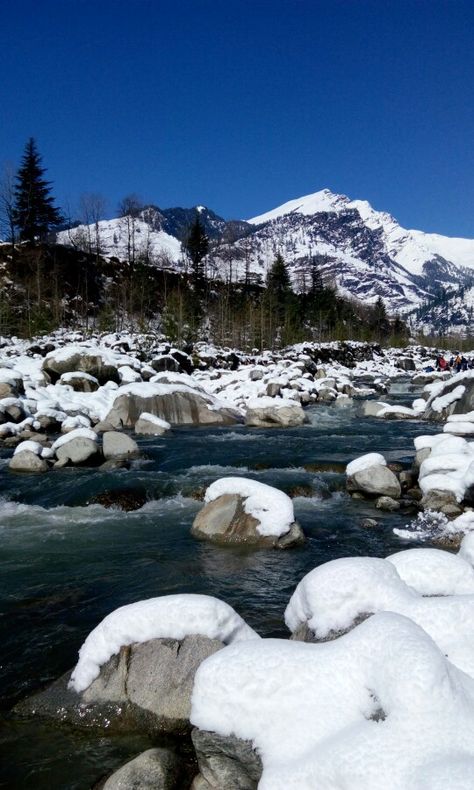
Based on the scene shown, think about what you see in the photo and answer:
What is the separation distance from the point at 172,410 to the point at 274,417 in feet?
13.3

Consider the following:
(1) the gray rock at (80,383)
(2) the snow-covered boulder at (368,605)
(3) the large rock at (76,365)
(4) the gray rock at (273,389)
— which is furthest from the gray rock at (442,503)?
(3) the large rock at (76,365)

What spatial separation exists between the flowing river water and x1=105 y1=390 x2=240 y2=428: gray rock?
208 inches

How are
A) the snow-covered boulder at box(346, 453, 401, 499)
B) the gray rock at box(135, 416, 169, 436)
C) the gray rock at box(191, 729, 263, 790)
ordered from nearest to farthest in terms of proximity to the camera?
1. the gray rock at box(191, 729, 263, 790)
2. the snow-covered boulder at box(346, 453, 401, 499)
3. the gray rock at box(135, 416, 169, 436)

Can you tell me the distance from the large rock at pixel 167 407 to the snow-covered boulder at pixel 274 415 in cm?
96

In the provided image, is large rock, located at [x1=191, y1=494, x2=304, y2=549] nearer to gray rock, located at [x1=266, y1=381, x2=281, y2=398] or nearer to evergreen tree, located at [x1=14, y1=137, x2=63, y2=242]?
gray rock, located at [x1=266, y1=381, x2=281, y2=398]

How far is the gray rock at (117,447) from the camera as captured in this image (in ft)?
45.7

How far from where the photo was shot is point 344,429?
19.0 metres

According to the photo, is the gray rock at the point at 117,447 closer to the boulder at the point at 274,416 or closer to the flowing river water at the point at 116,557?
the flowing river water at the point at 116,557

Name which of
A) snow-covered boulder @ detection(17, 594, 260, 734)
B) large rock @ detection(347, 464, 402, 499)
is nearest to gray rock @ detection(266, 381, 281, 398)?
large rock @ detection(347, 464, 402, 499)

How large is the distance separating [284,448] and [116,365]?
1397 cm

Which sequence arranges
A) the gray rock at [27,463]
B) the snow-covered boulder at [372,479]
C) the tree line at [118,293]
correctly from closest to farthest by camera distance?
the snow-covered boulder at [372,479] → the gray rock at [27,463] → the tree line at [118,293]

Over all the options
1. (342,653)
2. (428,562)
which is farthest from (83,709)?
(428,562)

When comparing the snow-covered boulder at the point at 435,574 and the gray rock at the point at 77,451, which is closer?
the snow-covered boulder at the point at 435,574

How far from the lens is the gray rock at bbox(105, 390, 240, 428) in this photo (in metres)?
19.6
